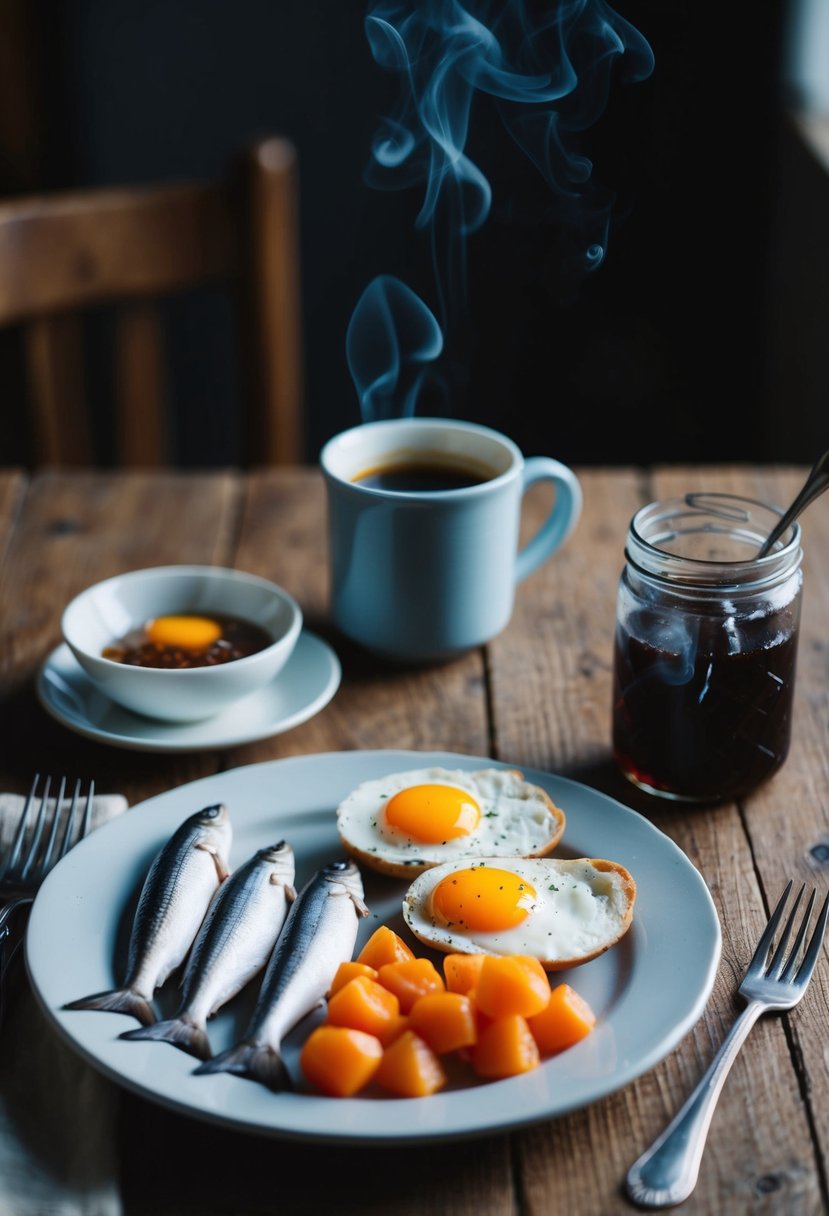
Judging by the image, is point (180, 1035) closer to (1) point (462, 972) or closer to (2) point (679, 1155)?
(1) point (462, 972)

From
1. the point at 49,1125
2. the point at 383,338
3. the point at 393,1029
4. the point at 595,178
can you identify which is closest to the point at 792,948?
the point at 393,1029

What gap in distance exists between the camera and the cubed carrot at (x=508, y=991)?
0.93 meters

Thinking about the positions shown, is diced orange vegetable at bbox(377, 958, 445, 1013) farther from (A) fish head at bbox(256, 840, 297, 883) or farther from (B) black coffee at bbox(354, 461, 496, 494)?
(B) black coffee at bbox(354, 461, 496, 494)

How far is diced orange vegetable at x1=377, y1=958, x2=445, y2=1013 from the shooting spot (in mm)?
966

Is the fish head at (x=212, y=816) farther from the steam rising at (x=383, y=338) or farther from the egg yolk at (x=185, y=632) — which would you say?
the steam rising at (x=383, y=338)

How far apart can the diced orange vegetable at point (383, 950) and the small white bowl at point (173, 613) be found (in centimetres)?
43

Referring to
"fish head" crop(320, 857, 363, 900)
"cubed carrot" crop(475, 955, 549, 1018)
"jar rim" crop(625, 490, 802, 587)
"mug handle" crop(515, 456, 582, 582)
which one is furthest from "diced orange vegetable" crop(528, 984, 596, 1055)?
"mug handle" crop(515, 456, 582, 582)

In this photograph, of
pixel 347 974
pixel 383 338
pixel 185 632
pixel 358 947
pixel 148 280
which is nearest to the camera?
pixel 347 974

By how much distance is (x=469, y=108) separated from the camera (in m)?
1.63

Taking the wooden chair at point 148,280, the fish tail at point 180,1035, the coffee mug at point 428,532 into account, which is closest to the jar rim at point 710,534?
the coffee mug at point 428,532

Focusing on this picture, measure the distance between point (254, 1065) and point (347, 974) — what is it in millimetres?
112

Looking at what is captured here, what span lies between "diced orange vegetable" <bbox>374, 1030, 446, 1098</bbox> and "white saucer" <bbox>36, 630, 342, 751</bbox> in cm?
51

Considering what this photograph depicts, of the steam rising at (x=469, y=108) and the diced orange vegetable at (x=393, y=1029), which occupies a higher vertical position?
the steam rising at (x=469, y=108)

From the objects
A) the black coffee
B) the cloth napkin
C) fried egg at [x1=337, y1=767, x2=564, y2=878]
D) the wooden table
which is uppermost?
the black coffee
